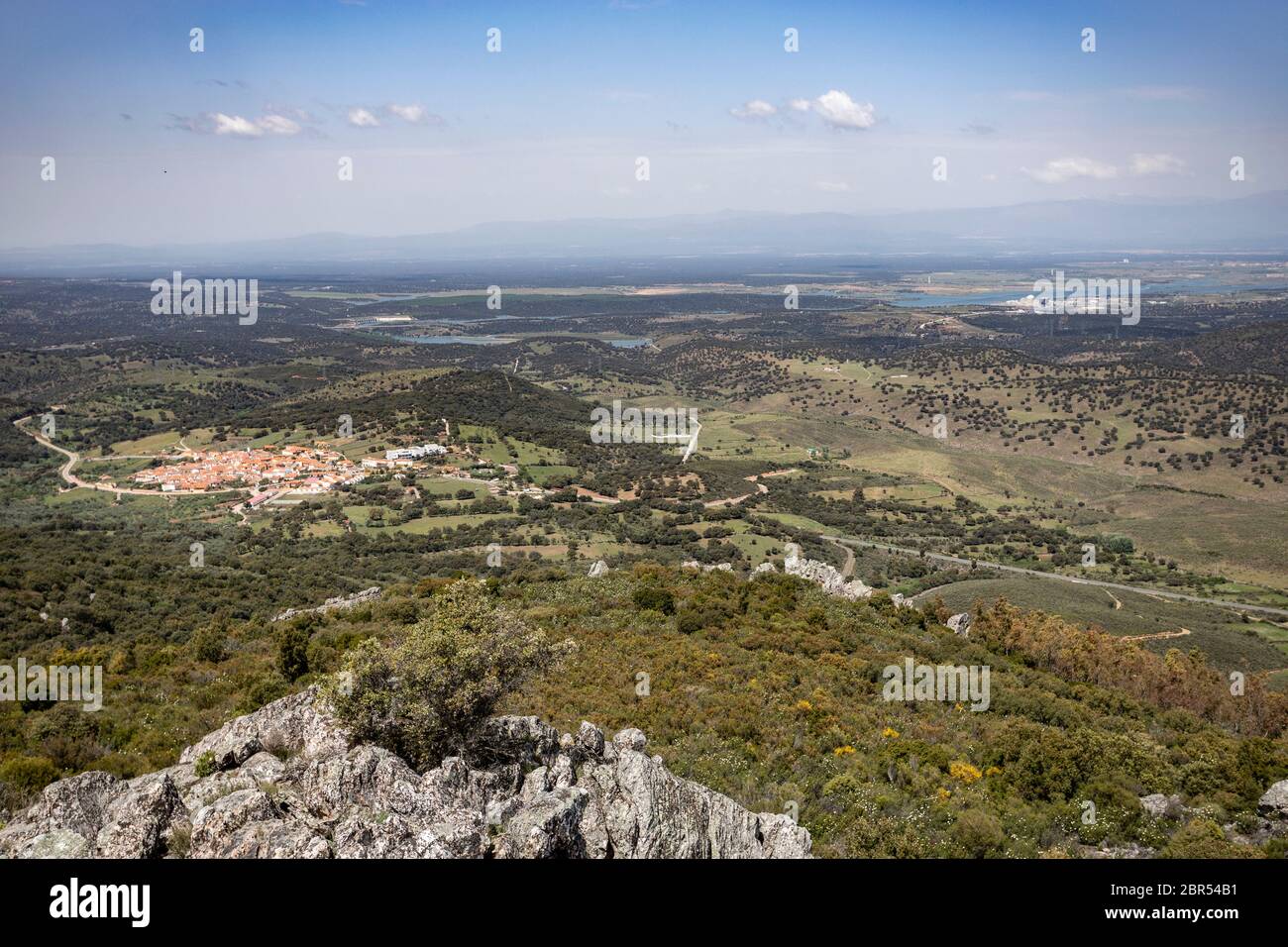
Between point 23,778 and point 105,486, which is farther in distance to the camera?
point 105,486

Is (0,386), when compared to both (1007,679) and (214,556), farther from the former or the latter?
(1007,679)

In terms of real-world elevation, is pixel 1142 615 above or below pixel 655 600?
below

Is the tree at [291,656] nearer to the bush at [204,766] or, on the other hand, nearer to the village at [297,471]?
the bush at [204,766]

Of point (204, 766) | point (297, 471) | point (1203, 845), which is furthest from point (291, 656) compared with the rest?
point (297, 471)

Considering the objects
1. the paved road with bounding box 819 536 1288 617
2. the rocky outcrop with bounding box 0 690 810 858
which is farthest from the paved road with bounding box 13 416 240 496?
the rocky outcrop with bounding box 0 690 810 858

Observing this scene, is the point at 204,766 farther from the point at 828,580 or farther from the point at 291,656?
the point at 828,580
